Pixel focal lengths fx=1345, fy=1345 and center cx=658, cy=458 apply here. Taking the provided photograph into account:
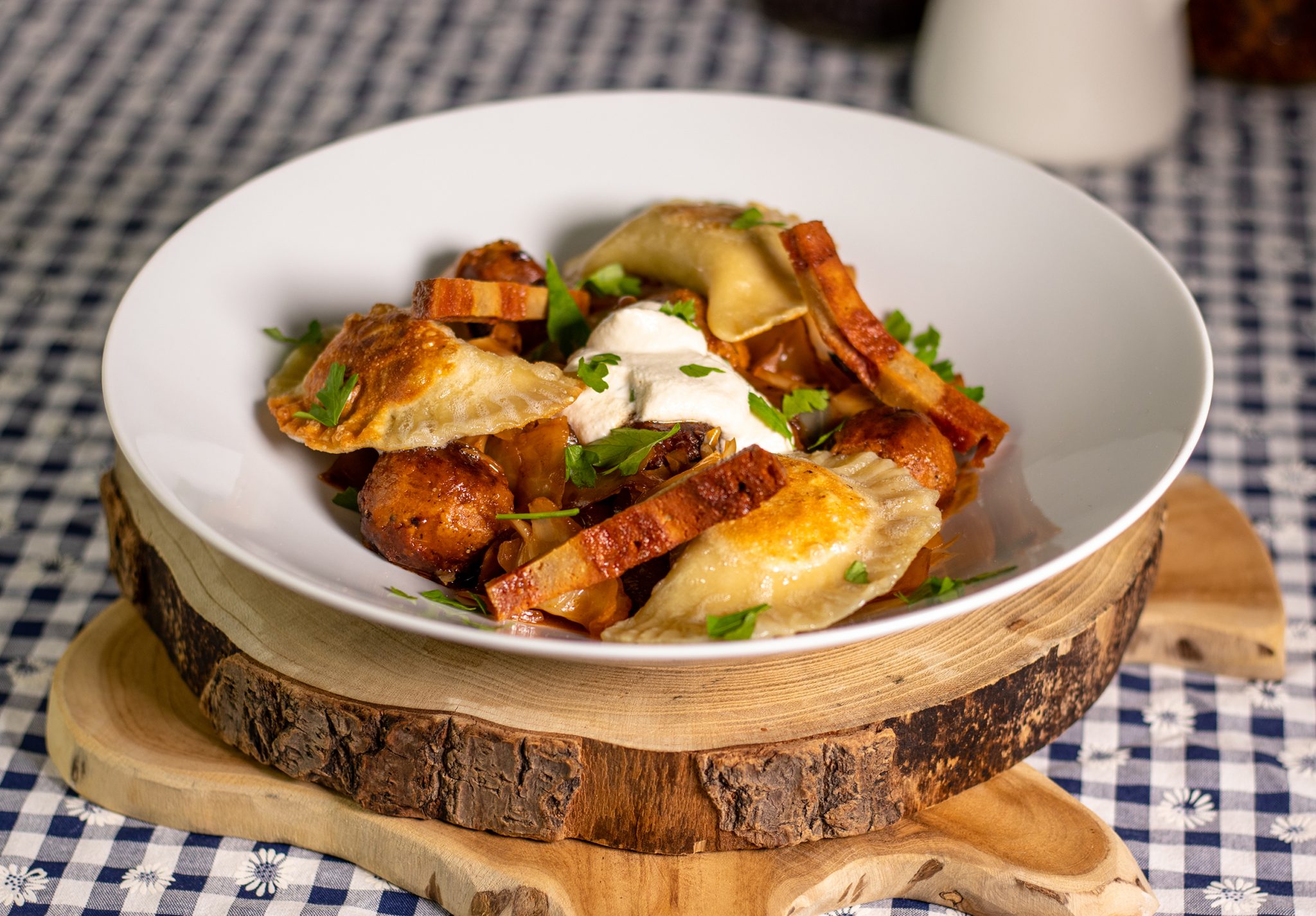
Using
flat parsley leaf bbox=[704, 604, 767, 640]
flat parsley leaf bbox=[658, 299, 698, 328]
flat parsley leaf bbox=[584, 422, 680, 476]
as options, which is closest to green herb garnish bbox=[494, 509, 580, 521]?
flat parsley leaf bbox=[584, 422, 680, 476]

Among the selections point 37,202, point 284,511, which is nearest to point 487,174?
point 284,511

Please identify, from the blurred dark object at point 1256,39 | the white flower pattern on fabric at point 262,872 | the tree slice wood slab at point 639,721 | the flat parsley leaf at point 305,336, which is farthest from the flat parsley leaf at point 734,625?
the blurred dark object at point 1256,39

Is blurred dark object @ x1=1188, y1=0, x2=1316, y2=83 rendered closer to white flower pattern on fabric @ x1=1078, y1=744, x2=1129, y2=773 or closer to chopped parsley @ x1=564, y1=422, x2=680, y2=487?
white flower pattern on fabric @ x1=1078, y1=744, x2=1129, y2=773

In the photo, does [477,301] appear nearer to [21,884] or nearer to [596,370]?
[596,370]

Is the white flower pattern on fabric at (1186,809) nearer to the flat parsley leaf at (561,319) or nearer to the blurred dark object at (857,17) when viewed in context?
the flat parsley leaf at (561,319)

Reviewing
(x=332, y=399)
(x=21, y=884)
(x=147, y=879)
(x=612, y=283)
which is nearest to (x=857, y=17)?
(x=612, y=283)
